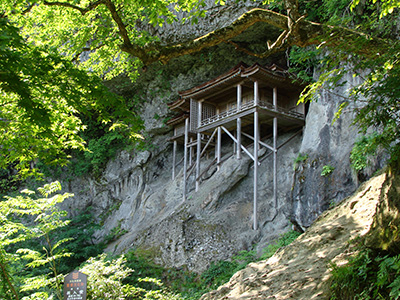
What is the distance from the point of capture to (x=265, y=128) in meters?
21.3

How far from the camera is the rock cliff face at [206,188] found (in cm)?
1355

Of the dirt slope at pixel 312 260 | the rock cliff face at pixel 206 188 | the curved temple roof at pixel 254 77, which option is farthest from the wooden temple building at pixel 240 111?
the dirt slope at pixel 312 260

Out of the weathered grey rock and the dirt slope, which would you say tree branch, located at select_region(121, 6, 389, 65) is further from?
the weathered grey rock

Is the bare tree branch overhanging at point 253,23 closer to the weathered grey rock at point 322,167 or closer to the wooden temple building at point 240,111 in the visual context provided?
the weathered grey rock at point 322,167

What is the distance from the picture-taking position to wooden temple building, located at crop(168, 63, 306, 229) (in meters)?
18.0

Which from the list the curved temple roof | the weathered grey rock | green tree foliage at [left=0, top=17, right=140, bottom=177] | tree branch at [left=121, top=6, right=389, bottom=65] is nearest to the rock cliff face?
the weathered grey rock

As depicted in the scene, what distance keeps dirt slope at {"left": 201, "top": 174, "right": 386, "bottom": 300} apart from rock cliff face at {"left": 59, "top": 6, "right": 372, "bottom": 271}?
127 inches

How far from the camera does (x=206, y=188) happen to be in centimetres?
1923

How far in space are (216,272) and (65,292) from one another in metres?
8.33

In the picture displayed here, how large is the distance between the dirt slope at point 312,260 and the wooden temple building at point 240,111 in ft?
32.5

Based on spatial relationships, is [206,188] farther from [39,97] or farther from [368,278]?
[368,278]

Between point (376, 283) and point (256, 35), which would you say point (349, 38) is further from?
point (256, 35)

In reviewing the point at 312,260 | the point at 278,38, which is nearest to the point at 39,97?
the point at 278,38

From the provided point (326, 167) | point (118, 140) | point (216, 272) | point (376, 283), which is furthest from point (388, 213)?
point (118, 140)
